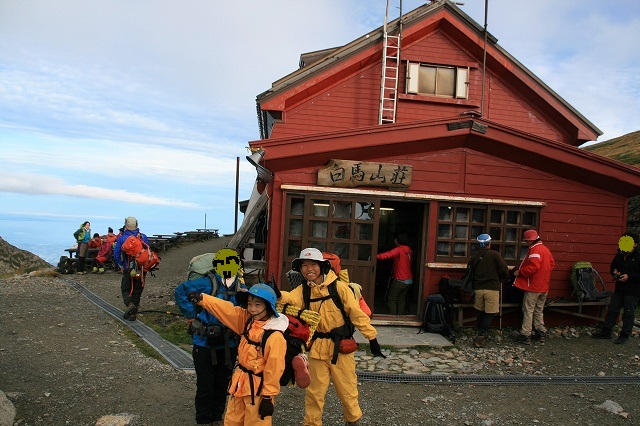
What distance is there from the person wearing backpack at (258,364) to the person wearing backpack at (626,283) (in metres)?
7.38

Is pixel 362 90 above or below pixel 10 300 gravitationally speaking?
above

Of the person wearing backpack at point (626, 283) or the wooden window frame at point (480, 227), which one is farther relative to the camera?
the wooden window frame at point (480, 227)

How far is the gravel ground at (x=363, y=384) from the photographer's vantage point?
525cm

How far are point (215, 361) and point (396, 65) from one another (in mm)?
10254

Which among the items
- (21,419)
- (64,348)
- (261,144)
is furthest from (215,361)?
(261,144)

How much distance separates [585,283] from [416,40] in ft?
24.7

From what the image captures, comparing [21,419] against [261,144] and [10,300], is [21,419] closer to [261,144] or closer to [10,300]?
[261,144]

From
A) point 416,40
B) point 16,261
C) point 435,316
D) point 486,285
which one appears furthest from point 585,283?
point 16,261

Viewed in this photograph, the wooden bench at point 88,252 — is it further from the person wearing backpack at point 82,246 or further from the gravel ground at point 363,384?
the gravel ground at point 363,384

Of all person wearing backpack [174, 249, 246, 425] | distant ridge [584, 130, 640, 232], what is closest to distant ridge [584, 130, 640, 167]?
distant ridge [584, 130, 640, 232]

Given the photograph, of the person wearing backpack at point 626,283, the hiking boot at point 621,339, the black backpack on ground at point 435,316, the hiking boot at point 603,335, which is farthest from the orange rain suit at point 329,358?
the hiking boot at point 603,335

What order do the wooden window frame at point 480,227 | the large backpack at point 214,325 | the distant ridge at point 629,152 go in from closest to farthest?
the large backpack at point 214,325
the wooden window frame at point 480,227
the distant ridge at point 629,152

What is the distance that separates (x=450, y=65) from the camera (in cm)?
1319

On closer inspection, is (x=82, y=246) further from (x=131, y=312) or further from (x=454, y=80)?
(x=454, y=80)
